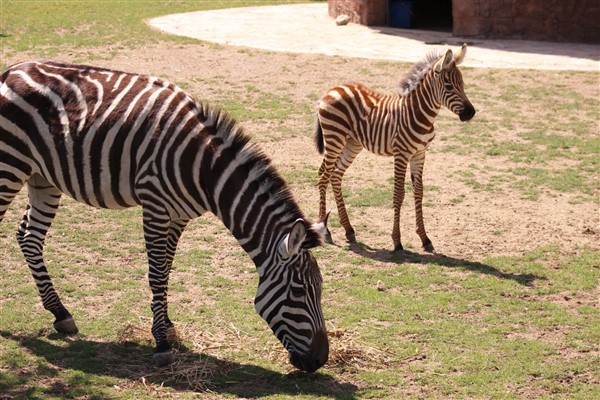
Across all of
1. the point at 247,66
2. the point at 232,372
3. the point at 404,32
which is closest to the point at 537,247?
the point at 232,372

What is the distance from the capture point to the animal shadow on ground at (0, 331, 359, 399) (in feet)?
24.8

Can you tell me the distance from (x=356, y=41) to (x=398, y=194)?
39.5ft

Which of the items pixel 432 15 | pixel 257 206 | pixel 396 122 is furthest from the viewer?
pixel 432 15

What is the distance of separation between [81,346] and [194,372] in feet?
3.97

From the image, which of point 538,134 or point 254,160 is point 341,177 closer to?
point 254,160

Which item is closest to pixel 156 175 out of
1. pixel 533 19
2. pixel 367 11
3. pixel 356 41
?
pixel 356 41

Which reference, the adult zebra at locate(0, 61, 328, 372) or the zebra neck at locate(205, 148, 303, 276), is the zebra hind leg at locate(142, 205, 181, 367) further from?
the zebra neck at locate(205, 148, 303, 276)

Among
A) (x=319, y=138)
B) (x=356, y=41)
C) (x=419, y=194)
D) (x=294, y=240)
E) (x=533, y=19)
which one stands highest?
(x=533, y=19)

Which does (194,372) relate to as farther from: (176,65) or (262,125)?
(176,65)

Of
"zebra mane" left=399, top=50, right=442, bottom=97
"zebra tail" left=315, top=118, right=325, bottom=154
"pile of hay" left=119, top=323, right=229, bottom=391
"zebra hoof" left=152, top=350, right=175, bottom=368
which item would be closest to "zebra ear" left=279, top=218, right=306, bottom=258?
"pile of hay" left=119, top=323, right=229, bottom=391

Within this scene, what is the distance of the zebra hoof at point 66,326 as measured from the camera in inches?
341

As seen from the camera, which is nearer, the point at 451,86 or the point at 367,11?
the point at 451,86

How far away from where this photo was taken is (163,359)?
7984 millimetres

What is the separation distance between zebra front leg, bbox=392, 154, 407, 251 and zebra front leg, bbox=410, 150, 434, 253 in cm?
18
